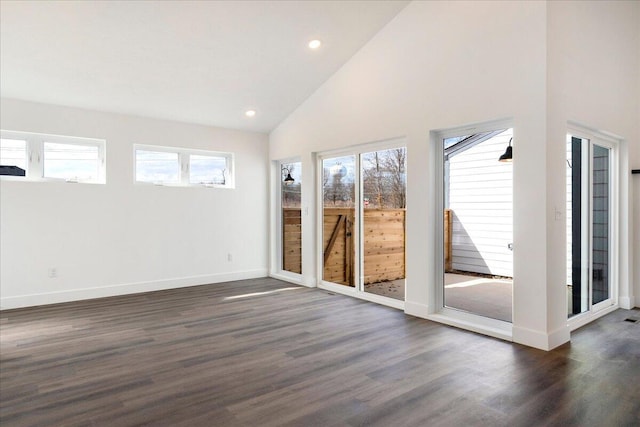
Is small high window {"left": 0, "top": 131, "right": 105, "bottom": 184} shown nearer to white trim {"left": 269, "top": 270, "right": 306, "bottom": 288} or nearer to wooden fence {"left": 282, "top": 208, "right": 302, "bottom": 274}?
wooden fence {"left": 282, "top": 208, "right": 302, "bottom": 274}

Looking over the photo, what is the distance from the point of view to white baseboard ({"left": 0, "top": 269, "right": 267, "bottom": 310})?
4703 mm

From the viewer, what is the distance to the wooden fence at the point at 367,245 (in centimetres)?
488

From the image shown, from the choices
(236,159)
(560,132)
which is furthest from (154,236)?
(560,132)

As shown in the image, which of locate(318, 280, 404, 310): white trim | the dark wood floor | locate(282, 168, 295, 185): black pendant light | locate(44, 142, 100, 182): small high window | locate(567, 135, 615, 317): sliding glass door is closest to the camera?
the dark wood floor

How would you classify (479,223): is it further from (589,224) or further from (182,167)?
(182,167)

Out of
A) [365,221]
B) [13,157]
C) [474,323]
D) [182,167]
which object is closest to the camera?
[474,323]

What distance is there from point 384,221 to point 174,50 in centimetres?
309

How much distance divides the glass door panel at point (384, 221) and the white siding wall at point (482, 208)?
0.67 metres

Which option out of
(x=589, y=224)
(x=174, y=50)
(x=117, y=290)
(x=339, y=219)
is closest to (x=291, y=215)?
(x=339, y=219)

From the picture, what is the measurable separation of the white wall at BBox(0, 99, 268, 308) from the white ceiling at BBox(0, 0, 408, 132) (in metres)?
0.32

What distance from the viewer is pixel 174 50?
4215 millimetres

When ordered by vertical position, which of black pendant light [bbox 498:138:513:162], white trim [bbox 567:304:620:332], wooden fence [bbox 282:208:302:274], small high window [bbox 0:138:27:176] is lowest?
white trim [bbox 567:304:620:332]

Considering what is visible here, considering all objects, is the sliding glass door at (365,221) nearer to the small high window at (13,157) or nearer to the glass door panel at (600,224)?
the glass door panel at (600,224)

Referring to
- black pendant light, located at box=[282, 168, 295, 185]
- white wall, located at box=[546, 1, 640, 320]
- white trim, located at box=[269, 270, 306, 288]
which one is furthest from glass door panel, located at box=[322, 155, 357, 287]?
white wall, located at box=[546, 1, 640, 320]
